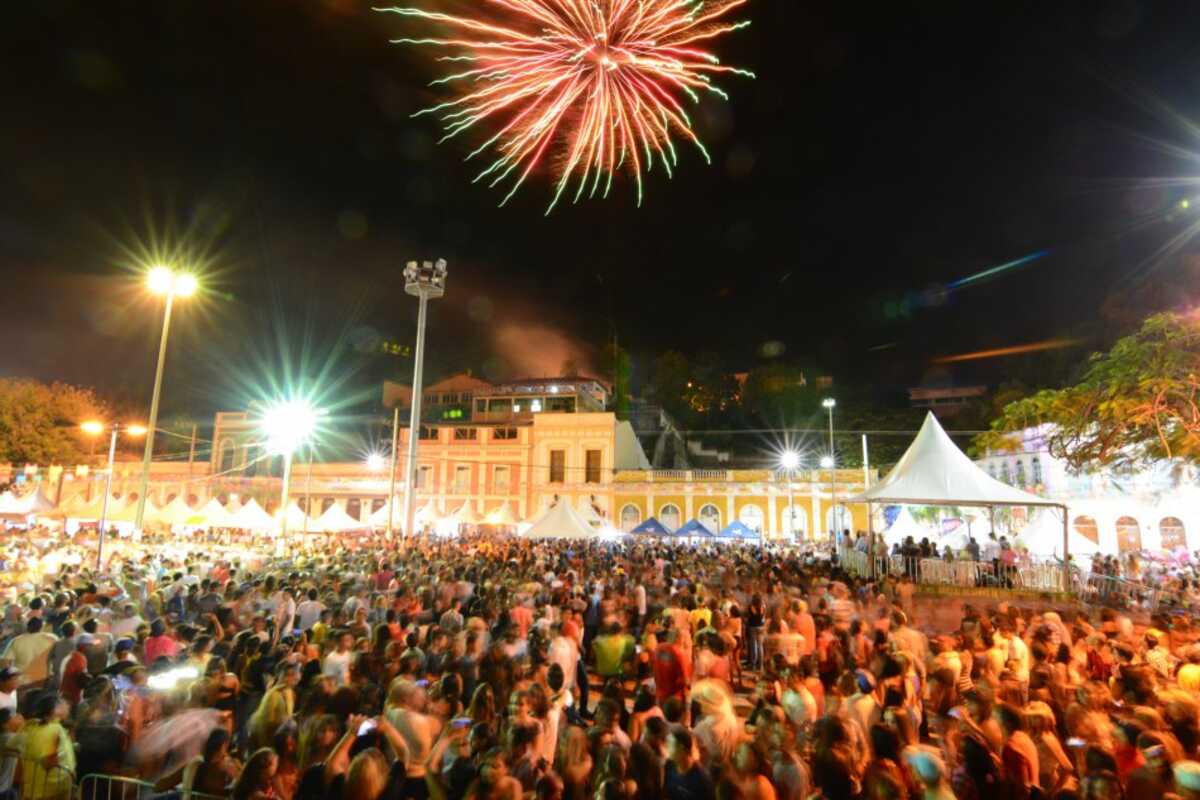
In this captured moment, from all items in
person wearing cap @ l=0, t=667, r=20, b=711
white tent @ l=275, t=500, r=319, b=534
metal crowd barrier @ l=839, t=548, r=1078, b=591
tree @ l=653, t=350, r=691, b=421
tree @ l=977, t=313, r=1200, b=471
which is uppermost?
tree @ l=653, t=350, r=691, b=421

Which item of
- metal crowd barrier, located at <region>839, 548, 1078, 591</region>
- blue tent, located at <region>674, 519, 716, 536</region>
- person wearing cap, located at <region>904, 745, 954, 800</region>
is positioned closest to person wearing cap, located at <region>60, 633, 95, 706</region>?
person wearing cap, located at <region>904, 745, 954, 800</region>

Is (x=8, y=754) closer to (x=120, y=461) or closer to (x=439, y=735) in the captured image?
(x=439, y=735)

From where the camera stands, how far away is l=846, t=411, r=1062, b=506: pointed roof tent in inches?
549

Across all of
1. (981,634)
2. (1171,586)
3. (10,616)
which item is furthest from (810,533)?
(10,616)

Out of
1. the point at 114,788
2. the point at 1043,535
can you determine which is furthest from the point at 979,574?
the point at 114,788

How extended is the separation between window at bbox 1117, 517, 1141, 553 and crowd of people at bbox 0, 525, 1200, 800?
25160 millimetres

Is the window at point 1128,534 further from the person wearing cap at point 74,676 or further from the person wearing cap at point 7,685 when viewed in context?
the person wearing cap at point 7,685

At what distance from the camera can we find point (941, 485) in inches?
567

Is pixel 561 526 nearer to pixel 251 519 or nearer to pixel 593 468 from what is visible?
pixel 251 519

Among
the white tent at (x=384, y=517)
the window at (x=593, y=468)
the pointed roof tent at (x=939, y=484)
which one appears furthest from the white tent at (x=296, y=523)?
the pointed roof tent at (x=939, y=484)

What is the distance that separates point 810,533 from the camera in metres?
40.3

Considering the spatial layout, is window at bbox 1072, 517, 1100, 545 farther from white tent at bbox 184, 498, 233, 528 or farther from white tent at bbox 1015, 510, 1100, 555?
white tent at bbox 184, 498, 233, 528

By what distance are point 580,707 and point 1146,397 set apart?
41.5 ft

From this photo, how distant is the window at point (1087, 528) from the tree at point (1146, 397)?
16146mm
